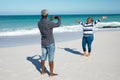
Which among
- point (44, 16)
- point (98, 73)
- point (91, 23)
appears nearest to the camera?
point (44, 16)

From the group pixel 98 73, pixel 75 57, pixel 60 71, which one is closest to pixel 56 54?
pixel 75 57

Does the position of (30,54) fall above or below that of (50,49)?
below

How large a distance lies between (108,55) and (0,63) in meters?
4.66

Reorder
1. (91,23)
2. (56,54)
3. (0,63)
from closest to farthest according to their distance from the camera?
(0,63) < (91,23) < (56,54)

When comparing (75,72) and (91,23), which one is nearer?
(75,72)

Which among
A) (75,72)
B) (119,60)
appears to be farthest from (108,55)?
A: (75,72)

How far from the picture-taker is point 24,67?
24.8 feet

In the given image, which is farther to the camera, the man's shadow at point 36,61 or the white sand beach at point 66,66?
the man's shadow at point 36,61

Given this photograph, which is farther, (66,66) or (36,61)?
(36,61)

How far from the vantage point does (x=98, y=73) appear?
6.61 meters

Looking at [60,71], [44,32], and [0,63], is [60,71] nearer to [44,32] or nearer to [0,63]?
[44,32]

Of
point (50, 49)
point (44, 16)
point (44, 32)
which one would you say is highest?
point (44, 16)

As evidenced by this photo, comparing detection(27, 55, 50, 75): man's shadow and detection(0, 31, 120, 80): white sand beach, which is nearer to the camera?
detection(0, 31, 120, 80): white sand beach

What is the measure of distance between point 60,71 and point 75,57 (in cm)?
219
